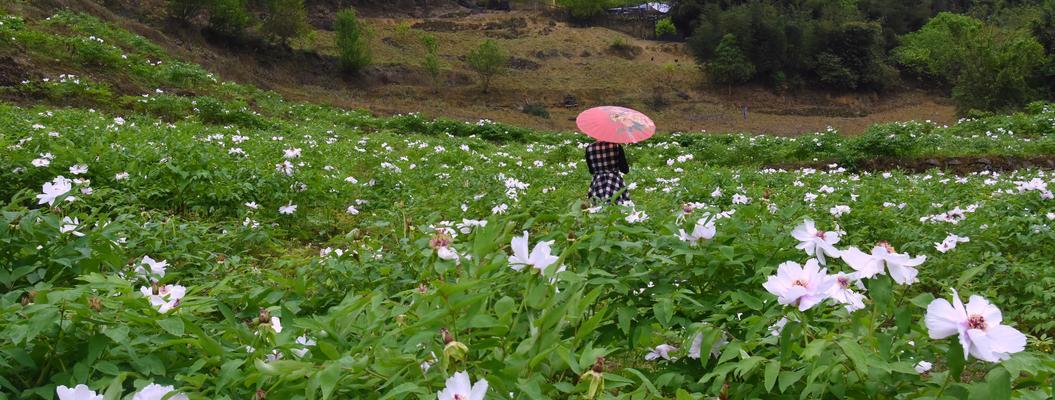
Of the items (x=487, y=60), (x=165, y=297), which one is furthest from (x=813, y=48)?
(x=165, y=297)

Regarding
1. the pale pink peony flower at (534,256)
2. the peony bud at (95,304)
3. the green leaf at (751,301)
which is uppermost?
the pale pink peony flower at (534,256)

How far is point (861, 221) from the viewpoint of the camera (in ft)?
15.6

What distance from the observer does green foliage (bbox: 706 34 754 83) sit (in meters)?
39.2

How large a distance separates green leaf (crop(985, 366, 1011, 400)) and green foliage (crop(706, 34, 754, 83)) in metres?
40.4

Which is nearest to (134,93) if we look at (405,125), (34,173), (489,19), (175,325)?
(405,125)

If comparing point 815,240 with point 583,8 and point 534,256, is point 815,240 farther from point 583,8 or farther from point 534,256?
point 583,8

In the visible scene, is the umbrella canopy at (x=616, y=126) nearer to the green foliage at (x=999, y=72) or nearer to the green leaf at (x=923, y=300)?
the green leaf at (x=923, y=300)

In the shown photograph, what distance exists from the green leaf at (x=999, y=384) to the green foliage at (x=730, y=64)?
40.4m

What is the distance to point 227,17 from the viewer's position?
2877cm

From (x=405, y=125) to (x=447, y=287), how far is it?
15287mm

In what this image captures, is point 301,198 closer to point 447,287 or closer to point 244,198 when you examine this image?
point 244,198

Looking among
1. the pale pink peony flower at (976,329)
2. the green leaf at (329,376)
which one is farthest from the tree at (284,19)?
the pale pink peony flower at (976,329)

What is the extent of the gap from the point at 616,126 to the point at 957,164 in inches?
304

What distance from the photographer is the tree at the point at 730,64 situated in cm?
3922
